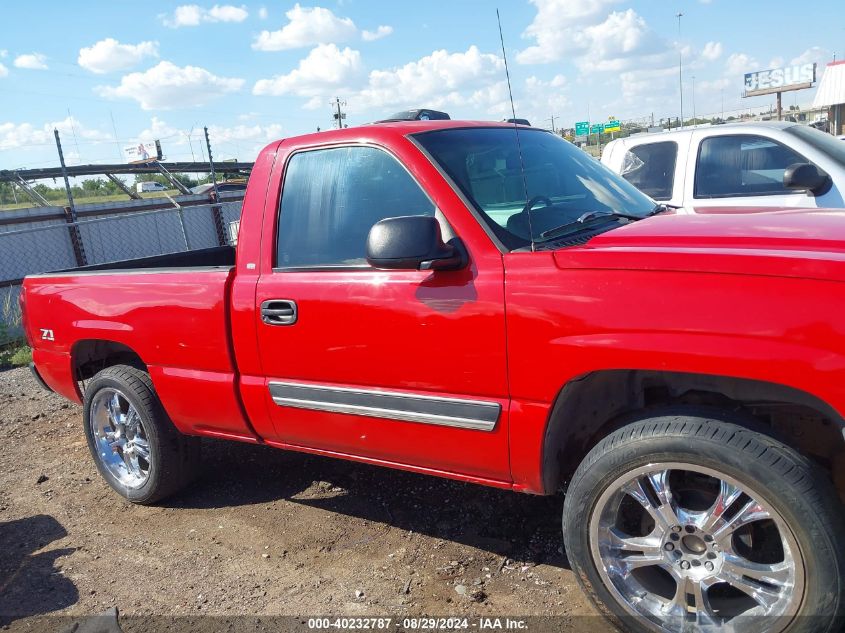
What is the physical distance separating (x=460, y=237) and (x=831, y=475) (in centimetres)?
160

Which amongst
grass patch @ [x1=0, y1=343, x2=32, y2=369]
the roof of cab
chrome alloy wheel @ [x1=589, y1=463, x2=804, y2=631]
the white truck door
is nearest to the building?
the white truck door

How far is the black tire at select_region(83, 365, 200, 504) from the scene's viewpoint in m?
4.02

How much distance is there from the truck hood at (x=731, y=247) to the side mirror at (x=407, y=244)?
45cm

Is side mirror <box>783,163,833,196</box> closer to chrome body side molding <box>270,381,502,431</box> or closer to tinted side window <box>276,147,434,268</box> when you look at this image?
tinted side window <box>276,147,434,268</box>

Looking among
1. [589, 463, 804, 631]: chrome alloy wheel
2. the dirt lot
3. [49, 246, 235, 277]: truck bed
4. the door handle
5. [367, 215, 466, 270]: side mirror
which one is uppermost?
[367, 215, 466, 270]: side mirror

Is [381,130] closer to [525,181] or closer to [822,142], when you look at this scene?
[525,181]

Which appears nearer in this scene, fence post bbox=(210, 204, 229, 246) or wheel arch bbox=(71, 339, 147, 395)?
wheel arch bbox=(71, 339, 147, 395)

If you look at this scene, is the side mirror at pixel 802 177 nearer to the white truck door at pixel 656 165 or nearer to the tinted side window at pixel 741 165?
the tinted side window at pixel 741 165

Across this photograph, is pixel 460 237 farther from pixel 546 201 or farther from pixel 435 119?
pixel 435 119

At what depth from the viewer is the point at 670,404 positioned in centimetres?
267

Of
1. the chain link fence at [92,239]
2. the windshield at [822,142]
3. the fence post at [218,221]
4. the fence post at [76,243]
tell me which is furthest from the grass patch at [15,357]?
the windshield at [822,142]

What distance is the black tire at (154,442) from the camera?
4.02m

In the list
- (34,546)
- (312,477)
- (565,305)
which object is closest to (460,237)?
(565,305)

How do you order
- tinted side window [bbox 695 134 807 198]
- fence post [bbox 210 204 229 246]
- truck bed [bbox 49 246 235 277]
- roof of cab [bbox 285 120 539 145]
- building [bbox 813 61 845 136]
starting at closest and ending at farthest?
roof of cab [bbox 285 120 539 145] < truck bed [bbox 49 246 235 277] < tinted side window [bbox 695 134 807 198] < fence post [bbox 210 204 229 246] < building [bbox 813 61 845 136]
